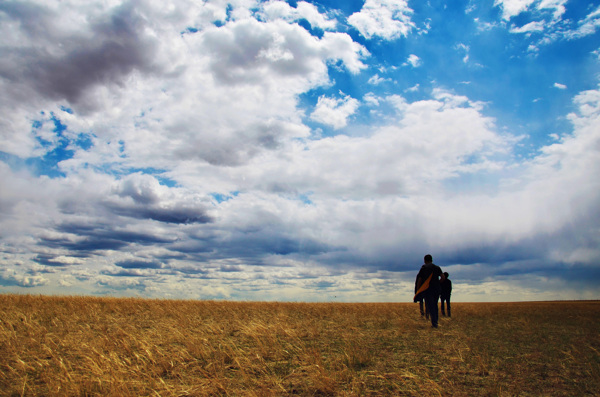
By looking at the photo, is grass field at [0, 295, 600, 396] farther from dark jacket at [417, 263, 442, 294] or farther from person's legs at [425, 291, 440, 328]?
dark jacket at [417, 263, 442, 294]

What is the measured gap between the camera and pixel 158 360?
7320 mm

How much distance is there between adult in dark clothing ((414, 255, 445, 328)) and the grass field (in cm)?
81

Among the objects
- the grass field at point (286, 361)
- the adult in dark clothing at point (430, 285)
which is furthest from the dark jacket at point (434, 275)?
the grass field at point (286, 361)

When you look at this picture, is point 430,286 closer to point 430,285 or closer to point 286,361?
point 430,285

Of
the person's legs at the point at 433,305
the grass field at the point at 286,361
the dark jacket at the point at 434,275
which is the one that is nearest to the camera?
the grass field at the point at 286,361

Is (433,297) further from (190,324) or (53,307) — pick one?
(53,307)

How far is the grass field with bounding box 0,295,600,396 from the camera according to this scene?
5684mm

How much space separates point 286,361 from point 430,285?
7.63 metres

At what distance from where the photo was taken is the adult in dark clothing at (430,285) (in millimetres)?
12489

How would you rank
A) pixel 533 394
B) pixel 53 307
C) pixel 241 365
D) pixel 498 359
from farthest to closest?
pixel 53 307 < pixel 498 359 < pixel 241 365 < pixel 533 394

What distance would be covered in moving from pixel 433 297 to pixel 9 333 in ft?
45.0

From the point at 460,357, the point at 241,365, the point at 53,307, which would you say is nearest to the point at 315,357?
the point at 241,365

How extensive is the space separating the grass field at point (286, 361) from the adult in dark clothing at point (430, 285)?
2.67ft

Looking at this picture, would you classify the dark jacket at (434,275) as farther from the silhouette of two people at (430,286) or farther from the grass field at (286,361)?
the grass field at (286,361)
